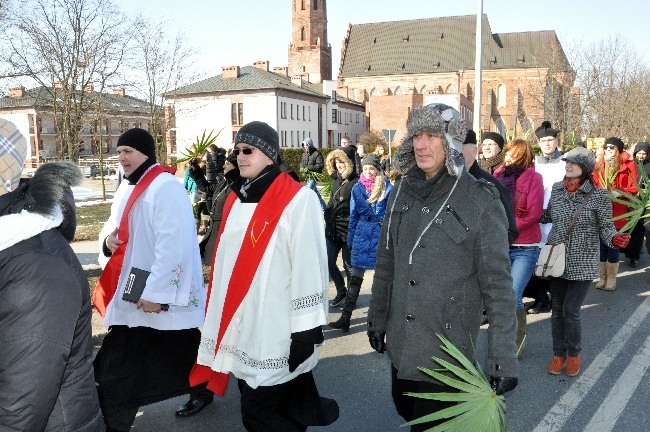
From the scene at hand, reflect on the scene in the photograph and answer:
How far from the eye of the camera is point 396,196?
3.00 metres

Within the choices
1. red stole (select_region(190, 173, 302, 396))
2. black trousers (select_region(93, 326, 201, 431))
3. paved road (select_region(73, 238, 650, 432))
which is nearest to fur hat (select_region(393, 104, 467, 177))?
red stole (select_region(190, 173, 302, 396))

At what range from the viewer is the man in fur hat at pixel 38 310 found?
66.8 inches

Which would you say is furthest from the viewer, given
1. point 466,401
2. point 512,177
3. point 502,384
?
point 512,177

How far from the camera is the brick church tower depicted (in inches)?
3553

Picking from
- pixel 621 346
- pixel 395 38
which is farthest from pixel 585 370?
pixel 395 38

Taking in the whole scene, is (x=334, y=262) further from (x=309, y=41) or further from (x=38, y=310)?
(x=309, y=41)

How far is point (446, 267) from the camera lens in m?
2.66

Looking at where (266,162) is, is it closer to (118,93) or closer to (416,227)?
(416,227)

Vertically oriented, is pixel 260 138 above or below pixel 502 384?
above

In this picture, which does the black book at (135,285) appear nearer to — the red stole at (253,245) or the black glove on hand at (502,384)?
the red stole at (253,245)

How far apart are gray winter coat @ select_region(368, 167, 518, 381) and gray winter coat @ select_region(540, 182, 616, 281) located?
2.58 metres

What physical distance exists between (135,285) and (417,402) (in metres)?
1.85

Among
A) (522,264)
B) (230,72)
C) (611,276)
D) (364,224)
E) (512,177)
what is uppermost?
(230,72)

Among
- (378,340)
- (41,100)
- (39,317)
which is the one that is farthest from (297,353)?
(41,100)
